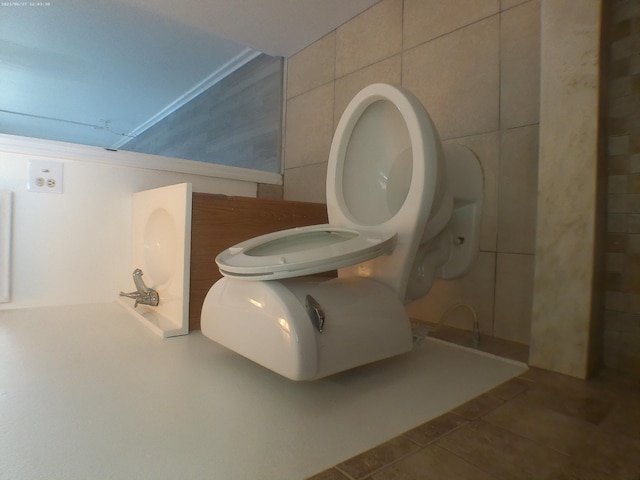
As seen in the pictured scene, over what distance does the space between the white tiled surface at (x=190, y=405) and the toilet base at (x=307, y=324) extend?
66mm

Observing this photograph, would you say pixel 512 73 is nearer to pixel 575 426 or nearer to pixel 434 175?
pixel 434 175

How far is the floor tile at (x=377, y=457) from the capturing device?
410mm

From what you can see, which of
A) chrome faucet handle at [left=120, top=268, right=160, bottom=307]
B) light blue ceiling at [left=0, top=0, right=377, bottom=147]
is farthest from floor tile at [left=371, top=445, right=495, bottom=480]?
light blue ceiling at [left=0, top=0, right=377, bottom=147]

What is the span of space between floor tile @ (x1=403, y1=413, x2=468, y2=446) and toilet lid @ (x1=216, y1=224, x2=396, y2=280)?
0.88 feet

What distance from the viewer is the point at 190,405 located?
55 cm

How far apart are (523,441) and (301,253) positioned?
0.42 m

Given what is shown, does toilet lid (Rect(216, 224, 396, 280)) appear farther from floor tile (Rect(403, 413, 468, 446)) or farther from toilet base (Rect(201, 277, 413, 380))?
floor tile (Rect(403, 413, 468, 446))

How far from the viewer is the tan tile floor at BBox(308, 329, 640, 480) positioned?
0.42 metres

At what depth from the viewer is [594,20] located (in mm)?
659

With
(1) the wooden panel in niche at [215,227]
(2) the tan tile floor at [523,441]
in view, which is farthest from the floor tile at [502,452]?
(1) the wooden panel in niche at [215,227]

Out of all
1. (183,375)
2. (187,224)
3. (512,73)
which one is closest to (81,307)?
(187,224)

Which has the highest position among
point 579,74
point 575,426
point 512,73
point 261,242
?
point 512,73

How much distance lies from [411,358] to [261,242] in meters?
0.43
